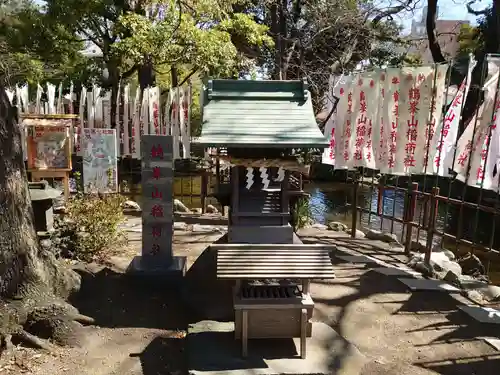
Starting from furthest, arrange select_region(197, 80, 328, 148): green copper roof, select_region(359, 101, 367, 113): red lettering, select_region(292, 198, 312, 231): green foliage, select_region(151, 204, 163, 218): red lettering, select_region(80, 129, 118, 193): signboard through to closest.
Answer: select_region(80, 129, 118, 193): signboard
select_region(292, 198, 312, 231): green foliage
select_region(359, 101, 367, 113): red lettering
select_region(151, 204, 163, 218): red lettering
select_region(197, 80, 328, 148): green copper roof

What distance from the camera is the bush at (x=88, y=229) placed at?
876cm

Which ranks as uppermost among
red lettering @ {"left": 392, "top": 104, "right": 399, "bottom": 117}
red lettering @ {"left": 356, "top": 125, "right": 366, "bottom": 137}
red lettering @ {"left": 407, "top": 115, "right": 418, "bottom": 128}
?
red lettering @ {"left": 392, "top": 104, "right": 399, "bottom": 117}

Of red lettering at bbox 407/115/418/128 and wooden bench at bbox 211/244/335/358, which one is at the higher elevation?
red lettering at bbox 407/115/418/128

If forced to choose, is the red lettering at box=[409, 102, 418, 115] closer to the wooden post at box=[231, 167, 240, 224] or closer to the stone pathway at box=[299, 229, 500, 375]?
the stone pathway at box=[299, 229, 500, 375]

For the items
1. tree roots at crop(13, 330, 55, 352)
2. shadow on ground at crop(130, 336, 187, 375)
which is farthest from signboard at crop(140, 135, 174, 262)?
tree roots at crop(13, 330, 55, 352)

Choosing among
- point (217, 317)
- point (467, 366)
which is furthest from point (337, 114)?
point (467, 366)

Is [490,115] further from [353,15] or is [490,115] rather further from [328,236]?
[353,15]

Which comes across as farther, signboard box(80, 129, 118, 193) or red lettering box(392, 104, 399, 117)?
signboard box(80, 129, 118, 193)

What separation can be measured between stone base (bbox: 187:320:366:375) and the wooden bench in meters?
0.19

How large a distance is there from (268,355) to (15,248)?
11.8ft

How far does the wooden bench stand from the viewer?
5543mm

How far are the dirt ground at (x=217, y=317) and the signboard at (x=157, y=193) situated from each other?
756 mm

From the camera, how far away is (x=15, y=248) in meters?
5.81

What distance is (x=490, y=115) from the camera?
27.4 ft
